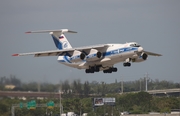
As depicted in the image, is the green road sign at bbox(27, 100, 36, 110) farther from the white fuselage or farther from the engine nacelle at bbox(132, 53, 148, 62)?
the engine nacelle at bbox(132, 53, 148, 62)

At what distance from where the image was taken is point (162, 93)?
8638cm

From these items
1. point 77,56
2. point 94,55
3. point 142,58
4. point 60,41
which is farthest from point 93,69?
point 60,41

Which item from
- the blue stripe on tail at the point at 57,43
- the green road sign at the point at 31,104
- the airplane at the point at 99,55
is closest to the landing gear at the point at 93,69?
the airplane at the point at 99,55

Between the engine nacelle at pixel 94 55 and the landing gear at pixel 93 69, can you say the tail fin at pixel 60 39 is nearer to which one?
the landing gear at pixel 93 69

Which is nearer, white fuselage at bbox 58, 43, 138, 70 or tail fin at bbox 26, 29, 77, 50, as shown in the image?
white fuselage at bbox 58, 43, 138, 70

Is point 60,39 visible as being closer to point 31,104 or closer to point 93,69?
point 93,69

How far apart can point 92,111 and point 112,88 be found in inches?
270

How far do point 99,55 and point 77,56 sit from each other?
188 cm

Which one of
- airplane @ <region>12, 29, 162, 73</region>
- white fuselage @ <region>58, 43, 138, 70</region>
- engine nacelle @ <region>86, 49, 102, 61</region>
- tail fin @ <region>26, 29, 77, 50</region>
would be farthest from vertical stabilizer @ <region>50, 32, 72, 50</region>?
engine nacelle @ <region>86, 49, 102, 61</region>

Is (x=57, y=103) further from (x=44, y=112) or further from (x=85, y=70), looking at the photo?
(x=85, y=70)

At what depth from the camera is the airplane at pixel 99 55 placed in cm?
4369

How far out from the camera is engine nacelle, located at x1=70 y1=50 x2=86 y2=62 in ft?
148

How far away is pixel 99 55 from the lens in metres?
44.9

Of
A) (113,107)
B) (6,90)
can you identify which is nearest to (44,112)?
(113,107)
